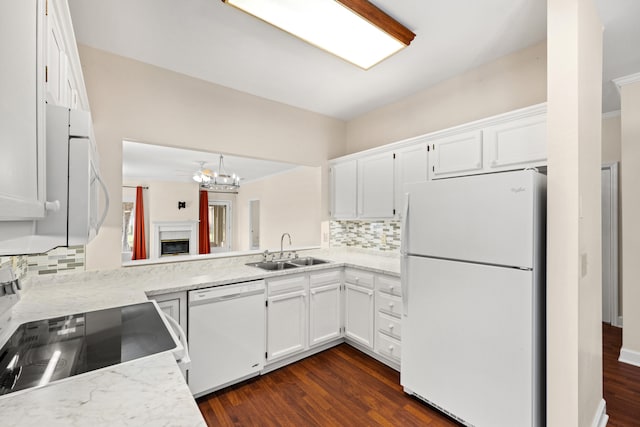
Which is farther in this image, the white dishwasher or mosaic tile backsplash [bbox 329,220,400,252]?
mosaic tile backsplash [bbox 329,220,400,252]

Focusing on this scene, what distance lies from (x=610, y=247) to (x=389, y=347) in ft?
10.6

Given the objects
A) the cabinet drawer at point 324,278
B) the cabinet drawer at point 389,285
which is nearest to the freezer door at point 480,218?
the cabinet drawer at point 389,285

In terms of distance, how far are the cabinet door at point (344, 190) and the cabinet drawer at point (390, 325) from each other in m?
1.19

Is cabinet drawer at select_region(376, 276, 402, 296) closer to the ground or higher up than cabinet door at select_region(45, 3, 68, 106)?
closer to the ground

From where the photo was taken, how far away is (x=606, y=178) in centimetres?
364

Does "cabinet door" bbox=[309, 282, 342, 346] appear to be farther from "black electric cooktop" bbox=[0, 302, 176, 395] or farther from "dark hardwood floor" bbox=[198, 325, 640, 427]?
"black electric cooktop" bbox=[0, 302, 176, 395]

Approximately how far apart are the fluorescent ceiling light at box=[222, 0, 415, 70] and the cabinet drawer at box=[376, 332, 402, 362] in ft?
7.52

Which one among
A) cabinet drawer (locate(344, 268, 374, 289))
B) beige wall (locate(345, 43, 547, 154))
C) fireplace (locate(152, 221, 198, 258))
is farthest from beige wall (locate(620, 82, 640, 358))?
fireplace (locate(152, 221, 198, 258))

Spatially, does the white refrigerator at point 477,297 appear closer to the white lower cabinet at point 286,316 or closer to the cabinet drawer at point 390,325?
the cabinet drawer at point 390,325

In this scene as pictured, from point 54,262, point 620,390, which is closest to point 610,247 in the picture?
point 620,390

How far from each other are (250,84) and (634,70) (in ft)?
11.1

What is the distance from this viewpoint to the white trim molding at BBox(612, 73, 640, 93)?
2.57 meters

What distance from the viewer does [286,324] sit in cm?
262

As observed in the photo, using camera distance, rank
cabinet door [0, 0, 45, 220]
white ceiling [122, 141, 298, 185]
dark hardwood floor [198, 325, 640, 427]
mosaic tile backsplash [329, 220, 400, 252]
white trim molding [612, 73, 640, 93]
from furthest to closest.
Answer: white ceiling [122, 141, 298, 185], mosaic tile backsplash [329, 220, 400, 252], white trim molding [612, 73, 640, 93], dark hardwood floor [198, 325, 640, 427], cabinet door [0, 0, 45, 220]
